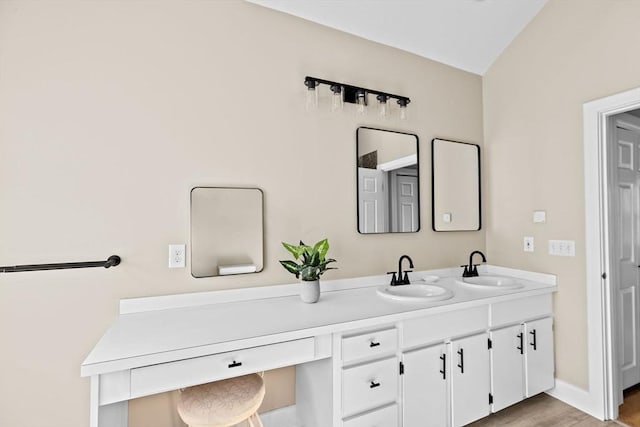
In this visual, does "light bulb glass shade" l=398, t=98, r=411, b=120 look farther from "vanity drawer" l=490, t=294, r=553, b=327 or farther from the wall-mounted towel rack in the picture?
the wall-mounted towel rack

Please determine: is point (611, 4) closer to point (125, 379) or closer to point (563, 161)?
point (563, 161)

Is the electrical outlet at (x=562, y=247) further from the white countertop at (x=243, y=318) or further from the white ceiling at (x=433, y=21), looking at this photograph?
the white ceiling at (x=433, y=21)

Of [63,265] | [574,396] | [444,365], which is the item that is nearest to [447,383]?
[444,365]

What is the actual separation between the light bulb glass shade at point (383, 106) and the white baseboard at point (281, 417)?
6.62 feet

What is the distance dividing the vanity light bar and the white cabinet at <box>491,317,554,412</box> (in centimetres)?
163

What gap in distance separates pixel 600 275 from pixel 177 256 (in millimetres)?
2561

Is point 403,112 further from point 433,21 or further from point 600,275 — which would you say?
point 600,275

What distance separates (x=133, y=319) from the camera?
150 cm

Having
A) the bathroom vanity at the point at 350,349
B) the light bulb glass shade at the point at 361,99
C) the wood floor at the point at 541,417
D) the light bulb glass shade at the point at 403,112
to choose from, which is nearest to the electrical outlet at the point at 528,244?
the bathroom vanity at the point at 350,349

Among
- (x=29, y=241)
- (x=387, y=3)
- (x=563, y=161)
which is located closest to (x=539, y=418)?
(x=563, y=161)

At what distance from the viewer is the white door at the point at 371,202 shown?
2158mm

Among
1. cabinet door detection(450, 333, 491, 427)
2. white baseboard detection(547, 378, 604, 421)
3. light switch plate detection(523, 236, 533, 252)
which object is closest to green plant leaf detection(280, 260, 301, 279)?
cabinet door detection(450, 333, 491, 427)

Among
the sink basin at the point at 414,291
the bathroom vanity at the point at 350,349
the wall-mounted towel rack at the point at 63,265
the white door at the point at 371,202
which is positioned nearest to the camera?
the bathroom vanity at the point at 350,349

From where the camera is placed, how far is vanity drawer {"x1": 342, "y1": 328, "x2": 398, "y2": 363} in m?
1.45
